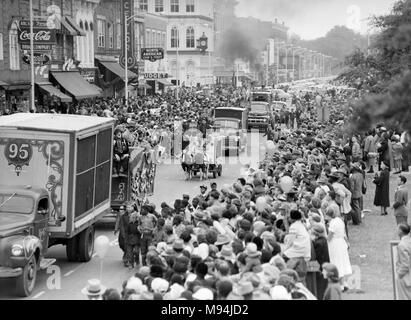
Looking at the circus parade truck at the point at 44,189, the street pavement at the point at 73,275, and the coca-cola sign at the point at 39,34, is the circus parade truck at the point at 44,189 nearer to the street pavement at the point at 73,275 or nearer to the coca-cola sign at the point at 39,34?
the street pavement at the point at 73,275

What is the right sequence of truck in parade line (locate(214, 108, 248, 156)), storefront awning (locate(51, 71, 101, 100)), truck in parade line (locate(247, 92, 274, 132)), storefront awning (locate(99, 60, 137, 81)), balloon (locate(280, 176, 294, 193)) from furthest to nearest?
storefront awning (locate(99, 60, 137, 81))
truck in parade line (locate(247, 92, 274, 132))
storefront awning (locate(51, 71, 101, 100))
truck in parade line (locate(214, 108, 248, 156))
balloon (locate(280, 176, 294, 193))

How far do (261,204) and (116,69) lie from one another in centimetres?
4990

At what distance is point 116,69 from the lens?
67.0 metres

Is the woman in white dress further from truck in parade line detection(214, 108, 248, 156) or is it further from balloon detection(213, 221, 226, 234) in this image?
truck in parade line detection(214, 108, 248, 156)

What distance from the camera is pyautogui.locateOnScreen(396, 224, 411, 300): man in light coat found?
1384cm

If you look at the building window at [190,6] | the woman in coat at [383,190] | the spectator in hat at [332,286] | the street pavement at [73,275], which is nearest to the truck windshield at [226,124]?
the street pavement at [73,275]

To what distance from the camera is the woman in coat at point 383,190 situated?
25.7 m

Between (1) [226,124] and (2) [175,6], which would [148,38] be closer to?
(2) [175,6]

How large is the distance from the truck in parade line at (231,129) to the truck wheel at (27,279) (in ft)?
75.4

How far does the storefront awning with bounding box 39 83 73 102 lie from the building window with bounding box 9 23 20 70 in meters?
2.29

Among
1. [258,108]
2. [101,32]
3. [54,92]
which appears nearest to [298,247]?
[54,92]

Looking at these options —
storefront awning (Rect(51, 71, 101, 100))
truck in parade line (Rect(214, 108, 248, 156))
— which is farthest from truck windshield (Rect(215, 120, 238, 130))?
storefront awning (Rect(51, 71, 101, 100))

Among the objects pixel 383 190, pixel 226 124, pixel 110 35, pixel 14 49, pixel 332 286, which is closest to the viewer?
pixel 332 286

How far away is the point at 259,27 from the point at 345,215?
8824cm
